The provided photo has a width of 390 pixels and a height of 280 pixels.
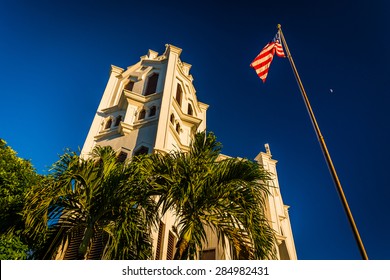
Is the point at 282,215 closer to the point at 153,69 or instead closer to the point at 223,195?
the point at 153,69

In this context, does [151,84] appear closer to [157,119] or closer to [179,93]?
[179,93]

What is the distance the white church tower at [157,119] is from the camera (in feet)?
55.7

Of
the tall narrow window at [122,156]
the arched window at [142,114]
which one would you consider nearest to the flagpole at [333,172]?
the tall narrow window at [122,156]

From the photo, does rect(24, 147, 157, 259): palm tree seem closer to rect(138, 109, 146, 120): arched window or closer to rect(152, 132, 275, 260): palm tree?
rect(152, 132, 275, 260): palm tree

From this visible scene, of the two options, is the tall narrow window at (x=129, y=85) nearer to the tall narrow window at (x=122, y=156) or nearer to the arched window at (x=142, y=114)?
the arched window at (x=142, y=114)

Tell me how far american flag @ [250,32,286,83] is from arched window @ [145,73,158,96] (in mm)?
9918

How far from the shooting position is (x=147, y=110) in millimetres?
19859

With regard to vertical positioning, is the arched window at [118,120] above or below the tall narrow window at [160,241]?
above

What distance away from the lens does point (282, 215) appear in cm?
2405

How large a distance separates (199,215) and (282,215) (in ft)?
60.5

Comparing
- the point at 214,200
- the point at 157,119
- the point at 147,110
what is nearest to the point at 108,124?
the point at 147,110

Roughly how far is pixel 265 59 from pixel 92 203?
1034 centimetres

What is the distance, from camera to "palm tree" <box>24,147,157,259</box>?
8016mm
